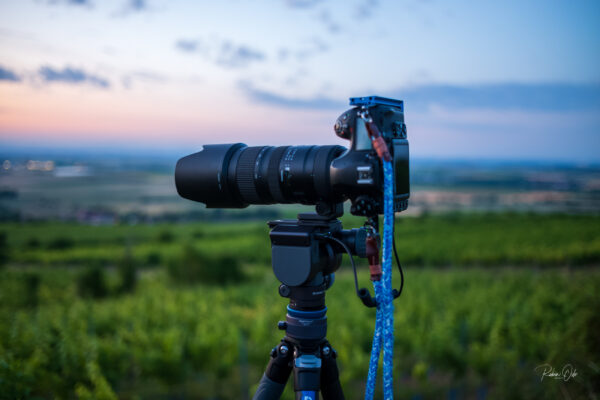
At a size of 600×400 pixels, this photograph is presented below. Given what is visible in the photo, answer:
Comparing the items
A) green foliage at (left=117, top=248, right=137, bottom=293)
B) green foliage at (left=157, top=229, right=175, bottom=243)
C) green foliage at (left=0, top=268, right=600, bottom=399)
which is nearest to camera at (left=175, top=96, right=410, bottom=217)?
green foliage at (left=0, top=268, right=600, bottom=399)

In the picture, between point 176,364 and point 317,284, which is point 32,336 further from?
point 317,284

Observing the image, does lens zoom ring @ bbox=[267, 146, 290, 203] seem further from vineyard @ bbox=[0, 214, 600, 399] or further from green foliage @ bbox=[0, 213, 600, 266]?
green foliage @ bbox=[0, 213, 600, 266]

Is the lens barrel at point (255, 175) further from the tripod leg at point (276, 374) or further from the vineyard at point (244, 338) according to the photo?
the vineyard at point (244, 338)

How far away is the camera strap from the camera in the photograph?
137cm

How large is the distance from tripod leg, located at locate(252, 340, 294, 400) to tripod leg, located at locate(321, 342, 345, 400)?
0.45ft

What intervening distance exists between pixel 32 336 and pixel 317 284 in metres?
5.32

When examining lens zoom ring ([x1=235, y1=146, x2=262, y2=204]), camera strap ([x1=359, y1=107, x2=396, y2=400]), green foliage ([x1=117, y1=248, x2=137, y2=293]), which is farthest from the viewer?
green foliage ([x1=117, y1=248, x2=137, y2=293])

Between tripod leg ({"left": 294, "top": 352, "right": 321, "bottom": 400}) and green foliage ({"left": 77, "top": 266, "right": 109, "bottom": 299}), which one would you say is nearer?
tripod leg ({"left": 294, "top": 352, "right": 321, "bottom": 400})

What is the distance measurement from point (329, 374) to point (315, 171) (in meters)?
0.83

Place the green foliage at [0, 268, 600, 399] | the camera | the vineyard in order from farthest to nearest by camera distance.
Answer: the green foliage at [0, 268, 600, 399], the vineyard, the camera

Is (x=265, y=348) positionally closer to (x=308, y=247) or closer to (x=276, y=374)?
(x=276, y=374)

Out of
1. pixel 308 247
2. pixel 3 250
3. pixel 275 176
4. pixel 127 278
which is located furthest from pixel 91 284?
pixel 308 247

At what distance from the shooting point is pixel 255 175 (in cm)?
184

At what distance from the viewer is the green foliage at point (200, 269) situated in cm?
1775
